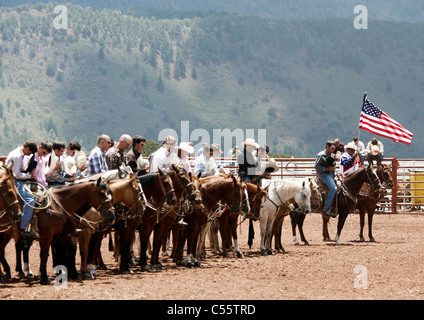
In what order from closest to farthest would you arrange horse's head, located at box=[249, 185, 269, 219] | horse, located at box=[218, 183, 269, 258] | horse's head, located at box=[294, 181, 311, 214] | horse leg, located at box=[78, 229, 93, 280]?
horse leg, located at box=[78, 229, 93, 280] → horse, located at box=[218, 183, 269, 258] → horse's head, located at box=[249, 185, 269, 219] → horse's head, located at box=[294, 181, 311, 214]

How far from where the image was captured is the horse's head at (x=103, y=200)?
1252 centimetres

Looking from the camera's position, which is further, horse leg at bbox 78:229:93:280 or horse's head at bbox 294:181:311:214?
horse's head at bbox 294:181:311:214

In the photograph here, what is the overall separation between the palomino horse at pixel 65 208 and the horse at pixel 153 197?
178 cm

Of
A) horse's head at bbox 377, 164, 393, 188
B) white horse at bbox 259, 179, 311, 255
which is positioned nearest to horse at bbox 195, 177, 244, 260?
white horse at bbox 259, 179, 311, 255

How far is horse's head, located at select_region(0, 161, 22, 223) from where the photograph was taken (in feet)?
38.8

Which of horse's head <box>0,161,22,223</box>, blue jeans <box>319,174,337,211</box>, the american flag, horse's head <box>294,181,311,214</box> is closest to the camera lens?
horse's head <box>0,161,22,223</box>

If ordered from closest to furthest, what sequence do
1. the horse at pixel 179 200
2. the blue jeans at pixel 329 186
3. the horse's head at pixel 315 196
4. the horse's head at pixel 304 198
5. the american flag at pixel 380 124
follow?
the horse at pixel 179 200 < the horse's head at pixel 304 198 < the horse's head at pixel 315 196 < the blue jeans at pixel 329 186 < the american flag at pixel 380 124

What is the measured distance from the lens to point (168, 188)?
14.4 m

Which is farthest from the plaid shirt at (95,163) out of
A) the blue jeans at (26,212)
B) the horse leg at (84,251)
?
the blue jeans at (26,212)

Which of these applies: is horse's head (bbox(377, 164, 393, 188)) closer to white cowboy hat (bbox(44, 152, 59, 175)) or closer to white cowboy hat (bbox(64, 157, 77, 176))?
white cowboy hat (bbox(64, 157, 77, 176))

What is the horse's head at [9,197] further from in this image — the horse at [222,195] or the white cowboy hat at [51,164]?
the horse at [222,195]
